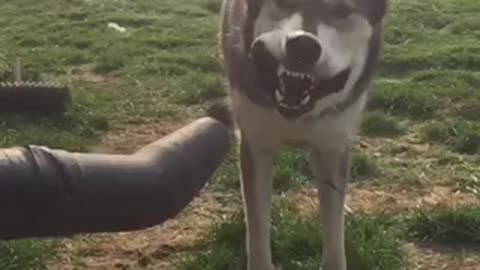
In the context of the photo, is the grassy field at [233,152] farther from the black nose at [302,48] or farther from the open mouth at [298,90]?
the black nose at [302,48]

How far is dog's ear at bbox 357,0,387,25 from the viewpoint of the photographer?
3.20m

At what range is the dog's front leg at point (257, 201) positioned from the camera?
3.80 m

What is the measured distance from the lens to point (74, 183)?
2.22 meters

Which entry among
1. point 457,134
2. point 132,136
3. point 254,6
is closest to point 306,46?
point 254,6

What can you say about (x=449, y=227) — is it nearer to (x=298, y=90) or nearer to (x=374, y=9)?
(x=374, y=9)

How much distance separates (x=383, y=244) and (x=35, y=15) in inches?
245

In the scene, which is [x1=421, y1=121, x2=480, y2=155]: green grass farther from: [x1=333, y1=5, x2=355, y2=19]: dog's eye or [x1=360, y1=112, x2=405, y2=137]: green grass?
[x1=333, y1=5, x2=355, y2=19]: dog's eye

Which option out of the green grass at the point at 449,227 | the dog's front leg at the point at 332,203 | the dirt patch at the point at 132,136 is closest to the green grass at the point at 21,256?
the dog's front leg at the point at 332,203

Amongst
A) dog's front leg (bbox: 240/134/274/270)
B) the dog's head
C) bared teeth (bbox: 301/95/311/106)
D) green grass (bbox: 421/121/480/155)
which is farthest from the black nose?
green grass (bbox: 421/121/480/155)

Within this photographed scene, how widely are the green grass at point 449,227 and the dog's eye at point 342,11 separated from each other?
1468 millimetres

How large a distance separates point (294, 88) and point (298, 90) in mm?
12

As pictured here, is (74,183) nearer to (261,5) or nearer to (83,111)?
(261,5)

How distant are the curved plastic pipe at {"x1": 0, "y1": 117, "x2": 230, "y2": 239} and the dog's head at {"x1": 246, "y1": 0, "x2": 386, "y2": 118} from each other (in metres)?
0.51

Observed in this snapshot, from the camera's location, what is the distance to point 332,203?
3838 mm
